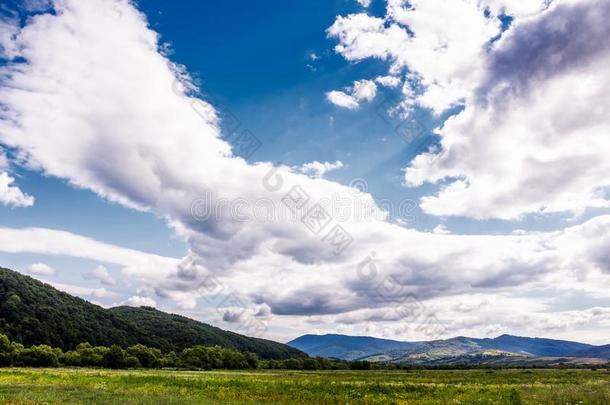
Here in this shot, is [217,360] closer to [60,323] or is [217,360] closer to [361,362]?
[361,362]

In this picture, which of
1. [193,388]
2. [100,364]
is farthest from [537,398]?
[100,364]

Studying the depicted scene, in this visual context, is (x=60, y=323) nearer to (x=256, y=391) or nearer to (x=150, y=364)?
(x=150, y=364)

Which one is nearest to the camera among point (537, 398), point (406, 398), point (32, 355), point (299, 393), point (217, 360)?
point (537, 398)

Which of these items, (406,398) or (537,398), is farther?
(406,398)

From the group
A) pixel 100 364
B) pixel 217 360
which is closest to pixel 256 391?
pixel 100 364

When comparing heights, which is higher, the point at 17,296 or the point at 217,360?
the point at 17,296

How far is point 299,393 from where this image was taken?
4300 cm

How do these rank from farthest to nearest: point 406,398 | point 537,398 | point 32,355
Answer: point 32,355
point 406,398
point 537,398

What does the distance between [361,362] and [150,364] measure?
7187 cm

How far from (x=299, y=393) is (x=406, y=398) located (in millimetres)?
10275

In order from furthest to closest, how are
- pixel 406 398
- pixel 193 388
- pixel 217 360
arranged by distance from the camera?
pixel 217 360 → pixel 193 388 → pixel 406 398

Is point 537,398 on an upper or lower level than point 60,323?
lower

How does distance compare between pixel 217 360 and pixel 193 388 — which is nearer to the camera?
pixel 193 388

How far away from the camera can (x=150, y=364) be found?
138 m
